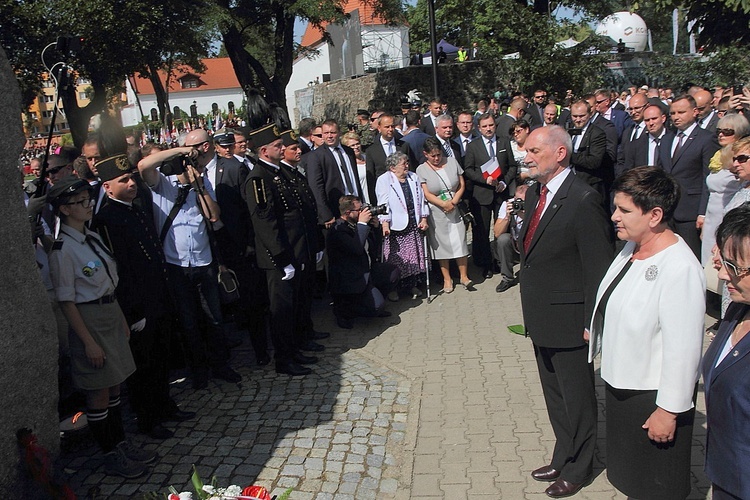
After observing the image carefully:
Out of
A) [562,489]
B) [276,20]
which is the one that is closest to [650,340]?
[562,489]

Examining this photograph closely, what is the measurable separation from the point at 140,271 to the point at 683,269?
3518 millimetres

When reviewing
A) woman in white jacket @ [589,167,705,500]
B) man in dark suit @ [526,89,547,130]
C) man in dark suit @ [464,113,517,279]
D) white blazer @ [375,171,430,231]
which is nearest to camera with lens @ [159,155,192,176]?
white blazer @ [375,171,430,231]

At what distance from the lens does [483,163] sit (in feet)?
28.8

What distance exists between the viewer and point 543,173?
153 inches

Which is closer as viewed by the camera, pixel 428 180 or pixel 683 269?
pixel 683 269

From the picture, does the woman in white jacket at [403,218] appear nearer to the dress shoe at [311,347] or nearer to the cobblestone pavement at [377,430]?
the cobblestone pavement at [377,430]

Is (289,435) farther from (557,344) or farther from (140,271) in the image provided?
(557,344)

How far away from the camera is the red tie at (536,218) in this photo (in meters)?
3.98

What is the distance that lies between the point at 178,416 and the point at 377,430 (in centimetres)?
156

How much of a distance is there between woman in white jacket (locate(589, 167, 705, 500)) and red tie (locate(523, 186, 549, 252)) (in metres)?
0.65

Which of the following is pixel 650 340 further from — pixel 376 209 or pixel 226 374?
pixel 376 209

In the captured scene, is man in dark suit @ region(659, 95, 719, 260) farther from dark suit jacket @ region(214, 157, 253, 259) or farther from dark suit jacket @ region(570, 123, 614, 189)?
dark suit jacket @ region(214, 157, 253, 259)

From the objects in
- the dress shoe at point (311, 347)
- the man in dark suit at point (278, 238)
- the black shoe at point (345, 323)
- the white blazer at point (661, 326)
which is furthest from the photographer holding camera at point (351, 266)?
the white blazer at point (661, 326)

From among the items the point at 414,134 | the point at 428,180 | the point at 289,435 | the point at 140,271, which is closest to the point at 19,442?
the point at 140,271
